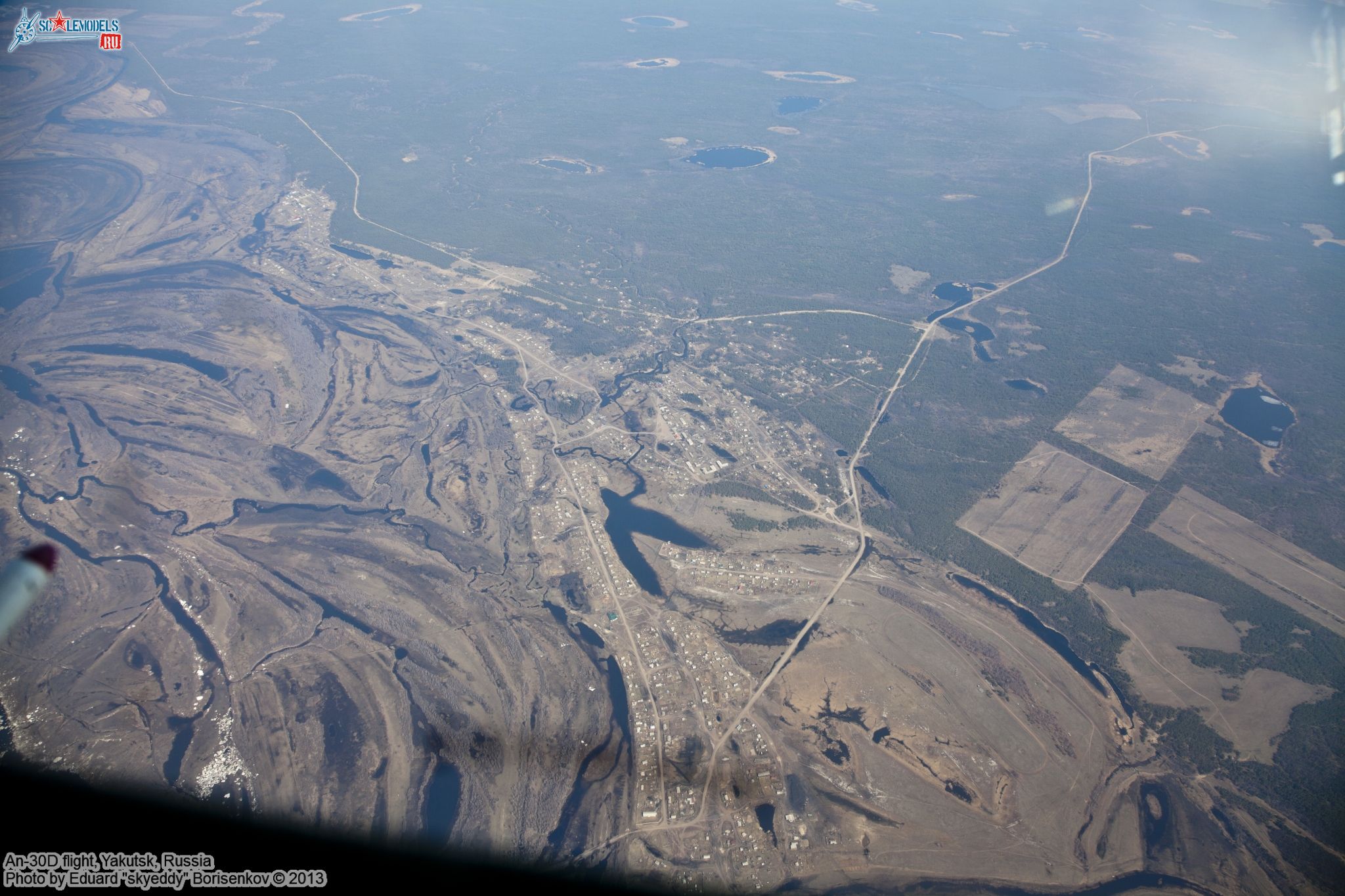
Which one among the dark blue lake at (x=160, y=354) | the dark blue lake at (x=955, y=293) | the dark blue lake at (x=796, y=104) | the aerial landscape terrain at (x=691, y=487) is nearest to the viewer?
the aerial landscape terrain at (x=691, y=487)

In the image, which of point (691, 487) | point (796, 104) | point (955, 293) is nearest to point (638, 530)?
point (691, 487)

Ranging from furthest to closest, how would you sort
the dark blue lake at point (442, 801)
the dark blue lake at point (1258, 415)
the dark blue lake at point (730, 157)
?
the dark blue lake at point (730, 157) < the dark blue lake at point (1258, 415) < the dark blue lake at point (442, 801)

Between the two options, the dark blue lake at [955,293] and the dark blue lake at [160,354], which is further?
the dark blue lake at [955,293]

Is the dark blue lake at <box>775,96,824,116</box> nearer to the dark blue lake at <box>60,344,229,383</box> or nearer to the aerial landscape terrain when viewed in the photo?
the aerial landscape terrain

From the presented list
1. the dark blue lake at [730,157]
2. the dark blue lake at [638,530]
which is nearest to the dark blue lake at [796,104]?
the dark blue lake at [730,157]

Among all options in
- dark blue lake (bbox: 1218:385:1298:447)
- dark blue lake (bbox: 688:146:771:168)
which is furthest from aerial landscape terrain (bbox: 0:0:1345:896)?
dark blue lake (bbox: 688:146:771:168)

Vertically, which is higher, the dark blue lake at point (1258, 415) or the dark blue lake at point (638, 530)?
the dark blue lake at point (1258, 415)

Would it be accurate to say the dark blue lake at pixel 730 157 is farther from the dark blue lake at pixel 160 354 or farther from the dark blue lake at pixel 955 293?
the dark blue lake at pixel 160 354
